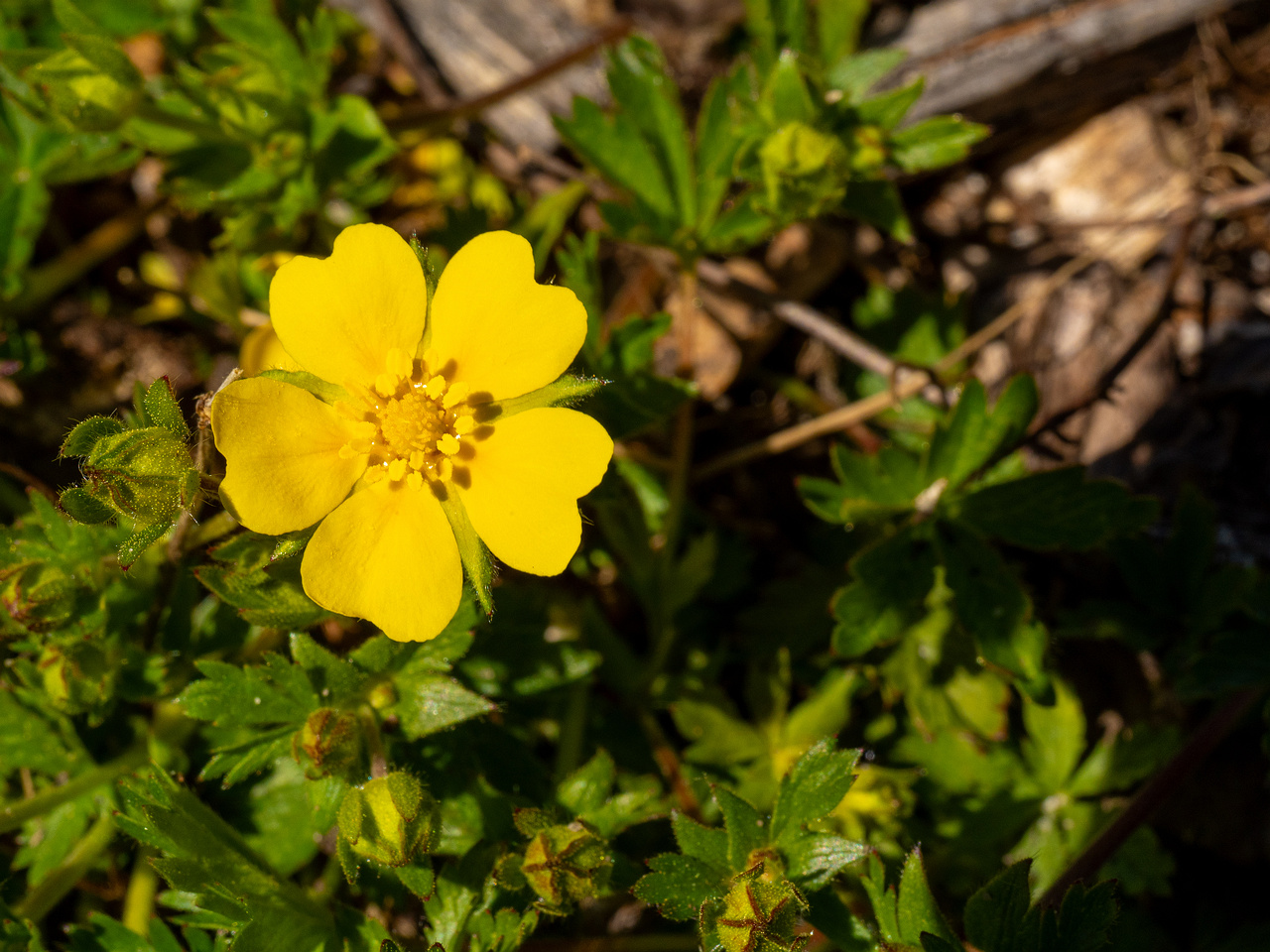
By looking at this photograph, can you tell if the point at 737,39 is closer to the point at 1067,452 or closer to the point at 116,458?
the point at 1067,452

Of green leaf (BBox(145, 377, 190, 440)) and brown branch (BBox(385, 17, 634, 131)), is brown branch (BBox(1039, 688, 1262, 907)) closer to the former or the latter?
green leaf (BBox(145, 377, 190, 440))

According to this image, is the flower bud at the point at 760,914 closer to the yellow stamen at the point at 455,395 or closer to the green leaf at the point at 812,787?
the green leaf at the point at 812,787

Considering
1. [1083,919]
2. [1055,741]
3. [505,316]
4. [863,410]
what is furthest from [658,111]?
[1083,919]

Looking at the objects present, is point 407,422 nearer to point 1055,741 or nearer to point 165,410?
point 165,410

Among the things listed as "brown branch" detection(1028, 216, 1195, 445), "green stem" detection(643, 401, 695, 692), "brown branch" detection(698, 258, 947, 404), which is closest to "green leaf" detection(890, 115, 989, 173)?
"brown branch" detection(698, 258, 947, 404)

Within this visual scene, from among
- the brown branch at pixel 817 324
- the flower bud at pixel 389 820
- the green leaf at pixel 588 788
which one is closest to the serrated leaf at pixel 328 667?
the flower bud at pixel 389 820

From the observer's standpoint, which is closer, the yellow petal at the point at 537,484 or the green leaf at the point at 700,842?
the yellow petal at the point at 537,484

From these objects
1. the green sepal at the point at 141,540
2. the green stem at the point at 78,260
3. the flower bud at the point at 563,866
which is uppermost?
the green stem at the point at 78,260
